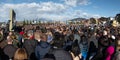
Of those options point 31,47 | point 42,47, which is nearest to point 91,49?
point 31,47

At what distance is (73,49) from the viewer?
348 inches

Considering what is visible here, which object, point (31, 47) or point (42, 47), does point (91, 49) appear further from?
point (42, 47)

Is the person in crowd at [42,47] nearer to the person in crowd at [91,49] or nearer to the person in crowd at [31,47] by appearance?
the person in crowd at [31,47]

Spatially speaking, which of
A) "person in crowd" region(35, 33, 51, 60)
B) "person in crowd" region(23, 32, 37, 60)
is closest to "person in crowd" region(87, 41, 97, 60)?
"person in crowd" region(23, 32, 37, 60)

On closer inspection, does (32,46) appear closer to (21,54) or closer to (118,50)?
(118,50)

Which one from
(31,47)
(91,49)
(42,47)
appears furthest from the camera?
(91,49)

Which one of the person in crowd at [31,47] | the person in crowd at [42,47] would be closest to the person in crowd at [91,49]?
the person in crowd at [31,47]

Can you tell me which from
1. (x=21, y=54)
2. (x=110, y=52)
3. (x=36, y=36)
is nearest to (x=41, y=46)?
(x=36, y=36)

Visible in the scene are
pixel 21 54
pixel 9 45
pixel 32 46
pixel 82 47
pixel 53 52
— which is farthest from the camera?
pixel 82 47

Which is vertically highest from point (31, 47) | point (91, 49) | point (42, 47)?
point (42, 47)

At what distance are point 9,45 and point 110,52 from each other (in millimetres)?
3201

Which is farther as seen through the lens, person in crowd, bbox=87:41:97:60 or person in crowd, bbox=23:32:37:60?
person in crowd, bbox=87:41:97:60

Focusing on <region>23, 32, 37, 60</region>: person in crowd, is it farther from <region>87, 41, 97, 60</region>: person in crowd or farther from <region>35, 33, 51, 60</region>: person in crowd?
<region>87, 41, 97, 60</region>: person in crowd

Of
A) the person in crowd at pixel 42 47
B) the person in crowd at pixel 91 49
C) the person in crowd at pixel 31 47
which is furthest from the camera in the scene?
the person in crowd at pixel 91 49
